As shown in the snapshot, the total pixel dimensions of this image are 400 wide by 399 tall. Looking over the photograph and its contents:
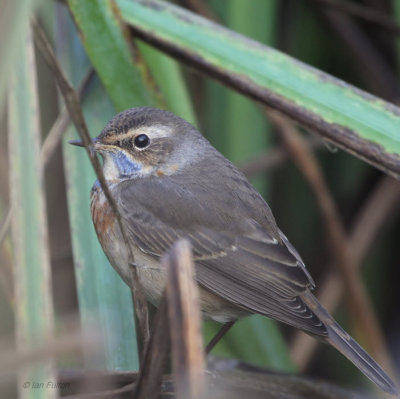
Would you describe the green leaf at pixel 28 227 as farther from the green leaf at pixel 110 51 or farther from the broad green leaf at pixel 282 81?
the broad green leaf at pixel 282 81

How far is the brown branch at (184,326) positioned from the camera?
157 centimetres

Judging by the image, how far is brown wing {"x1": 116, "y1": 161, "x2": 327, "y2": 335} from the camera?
9.70ft

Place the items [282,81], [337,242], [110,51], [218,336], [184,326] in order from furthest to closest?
[337,242] < [218,336] < [110,51] < [282,81] < [184,326]

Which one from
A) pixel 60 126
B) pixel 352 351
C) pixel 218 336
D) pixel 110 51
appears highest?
pixel 110 51

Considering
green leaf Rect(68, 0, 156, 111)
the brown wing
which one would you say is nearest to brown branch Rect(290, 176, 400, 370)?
the brown wing

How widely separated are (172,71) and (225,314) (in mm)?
1050

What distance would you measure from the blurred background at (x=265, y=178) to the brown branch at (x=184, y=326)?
0.90 meters

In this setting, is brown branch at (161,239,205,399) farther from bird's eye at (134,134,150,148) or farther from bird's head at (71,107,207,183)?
bird's eye at (134,134,150,148)

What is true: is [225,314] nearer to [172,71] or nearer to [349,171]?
[172,71]

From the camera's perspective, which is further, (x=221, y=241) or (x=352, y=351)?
(x=221, y=241)

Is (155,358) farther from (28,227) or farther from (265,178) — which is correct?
(265,178)

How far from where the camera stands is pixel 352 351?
2812 mm

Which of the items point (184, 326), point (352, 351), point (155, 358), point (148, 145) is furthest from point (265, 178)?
point (184, 326)

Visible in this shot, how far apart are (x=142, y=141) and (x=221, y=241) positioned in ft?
1.99
